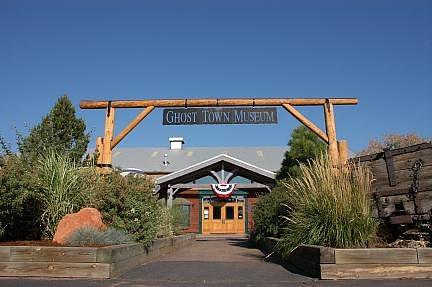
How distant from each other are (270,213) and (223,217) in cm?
2318

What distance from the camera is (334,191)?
6285mm

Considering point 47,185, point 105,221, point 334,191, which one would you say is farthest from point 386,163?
point 47,185

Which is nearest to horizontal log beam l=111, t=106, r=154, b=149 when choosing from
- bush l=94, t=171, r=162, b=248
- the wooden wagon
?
bush l=94, t=171, r=162, b=248

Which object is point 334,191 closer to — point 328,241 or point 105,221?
point 328,241

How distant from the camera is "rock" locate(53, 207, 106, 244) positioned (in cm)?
696

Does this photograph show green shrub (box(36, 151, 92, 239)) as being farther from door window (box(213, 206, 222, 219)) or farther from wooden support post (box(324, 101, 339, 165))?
door window (box(213, 206, 222, 219))

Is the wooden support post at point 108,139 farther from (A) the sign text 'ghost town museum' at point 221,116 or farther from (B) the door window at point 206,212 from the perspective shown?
(B) the door window at point 206,212

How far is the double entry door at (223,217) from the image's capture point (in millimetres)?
33312

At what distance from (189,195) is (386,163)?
27990 millimetres

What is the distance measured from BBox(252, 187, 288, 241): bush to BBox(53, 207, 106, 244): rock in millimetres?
4023

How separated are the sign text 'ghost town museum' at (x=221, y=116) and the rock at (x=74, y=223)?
3.92 metres

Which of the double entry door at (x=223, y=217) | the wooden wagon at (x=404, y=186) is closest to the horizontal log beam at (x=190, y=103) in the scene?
the wooden wagon at (x=404, y=186)

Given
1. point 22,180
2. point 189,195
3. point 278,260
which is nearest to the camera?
point 22,180

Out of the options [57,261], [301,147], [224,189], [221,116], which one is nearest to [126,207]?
[57,261]
